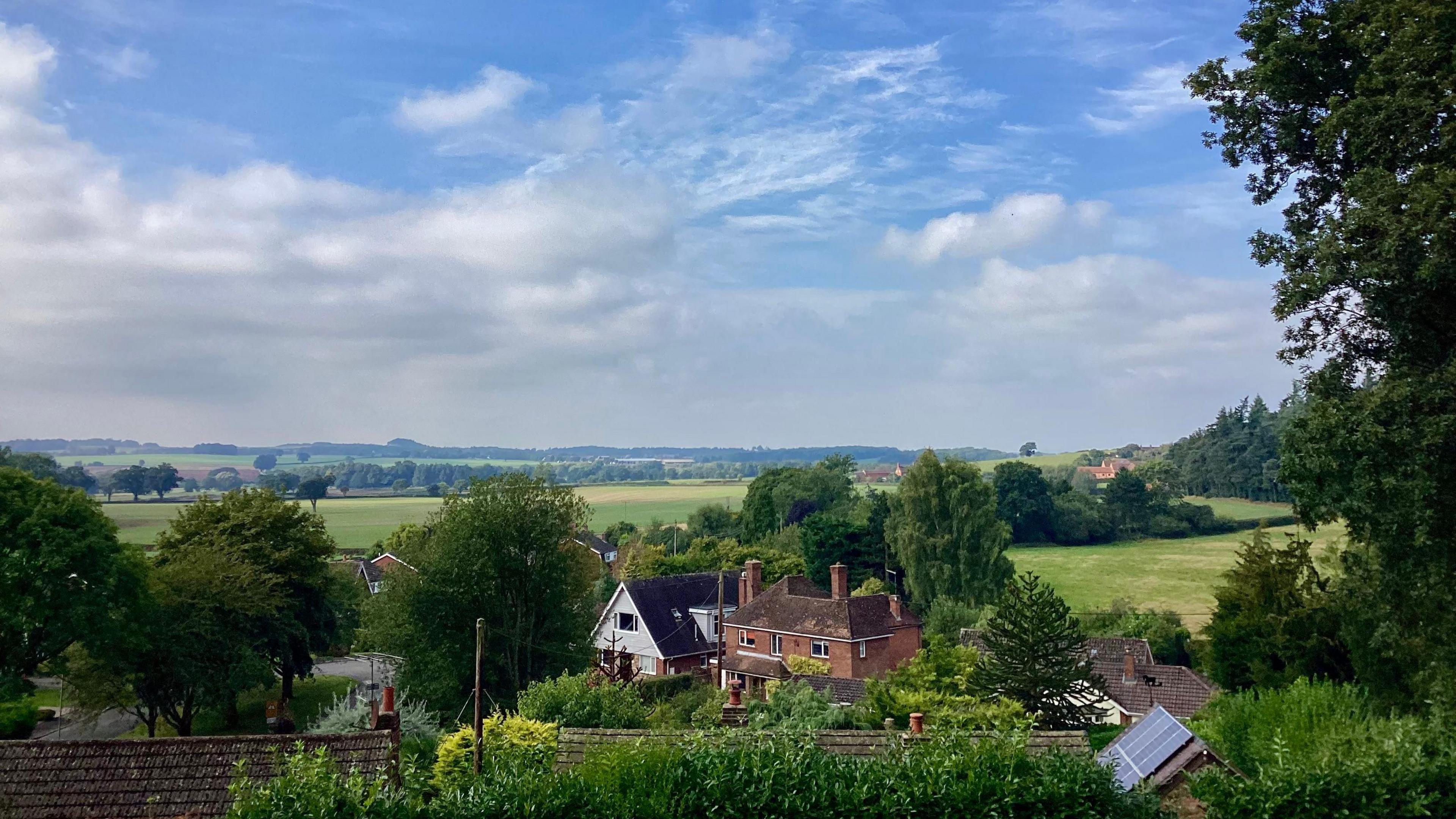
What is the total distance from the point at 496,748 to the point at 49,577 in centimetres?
1884

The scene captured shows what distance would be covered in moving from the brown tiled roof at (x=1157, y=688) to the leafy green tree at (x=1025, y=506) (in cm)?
4722

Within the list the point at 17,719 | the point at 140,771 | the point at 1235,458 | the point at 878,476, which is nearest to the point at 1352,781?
the point at 140,771


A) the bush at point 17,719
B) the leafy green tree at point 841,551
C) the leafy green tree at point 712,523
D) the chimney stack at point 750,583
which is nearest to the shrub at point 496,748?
the bush at point 17,719

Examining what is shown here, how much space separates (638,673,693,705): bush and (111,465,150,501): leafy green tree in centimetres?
8462

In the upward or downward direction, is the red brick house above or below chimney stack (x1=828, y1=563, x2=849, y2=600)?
below

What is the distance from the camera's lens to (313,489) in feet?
366

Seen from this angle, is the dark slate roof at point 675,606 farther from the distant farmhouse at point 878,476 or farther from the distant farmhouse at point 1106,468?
the distant farmhouse at point 878,476

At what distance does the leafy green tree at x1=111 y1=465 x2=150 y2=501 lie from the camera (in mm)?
100312

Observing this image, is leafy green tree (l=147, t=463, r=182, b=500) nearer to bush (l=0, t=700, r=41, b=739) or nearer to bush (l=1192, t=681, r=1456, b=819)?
bush (l=0, t=700, r=41, b=739)

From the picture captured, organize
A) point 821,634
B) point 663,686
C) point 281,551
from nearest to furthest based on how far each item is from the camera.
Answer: point 281,551 < point 663,686 < point 821,634

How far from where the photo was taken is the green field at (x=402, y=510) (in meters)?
70.8

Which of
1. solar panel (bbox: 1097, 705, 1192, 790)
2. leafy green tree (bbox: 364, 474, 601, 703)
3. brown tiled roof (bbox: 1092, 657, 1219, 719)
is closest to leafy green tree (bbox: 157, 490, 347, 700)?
leafy green tree (bbox: 364, 474, 601, 703)

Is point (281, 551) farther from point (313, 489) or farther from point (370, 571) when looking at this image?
point (313, 489)

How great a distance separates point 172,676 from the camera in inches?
1192
